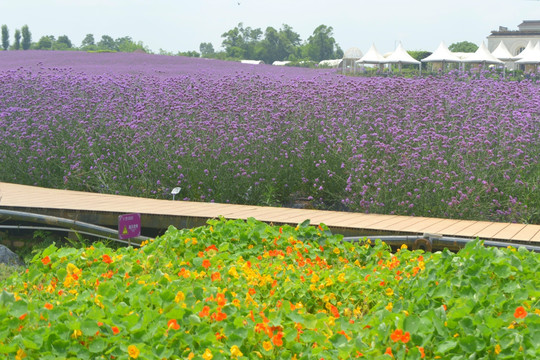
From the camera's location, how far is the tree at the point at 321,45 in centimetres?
9831

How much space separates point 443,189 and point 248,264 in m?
2.78

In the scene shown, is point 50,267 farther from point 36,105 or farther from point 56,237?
point 36,105

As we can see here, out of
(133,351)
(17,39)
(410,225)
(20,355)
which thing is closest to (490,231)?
(410,225)

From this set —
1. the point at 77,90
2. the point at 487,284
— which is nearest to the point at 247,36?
the point at 77,90

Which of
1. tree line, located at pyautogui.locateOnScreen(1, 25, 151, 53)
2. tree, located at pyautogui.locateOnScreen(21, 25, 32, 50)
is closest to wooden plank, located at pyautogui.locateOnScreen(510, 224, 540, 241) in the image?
tree line, located at pyautogui.locateOnScreen(1, 25, 151, 53)

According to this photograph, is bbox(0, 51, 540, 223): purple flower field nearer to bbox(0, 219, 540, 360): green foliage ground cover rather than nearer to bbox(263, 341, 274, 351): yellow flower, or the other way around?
bbox(0, 219, 540, 360): green foliage ground cover

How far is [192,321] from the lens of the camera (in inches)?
112

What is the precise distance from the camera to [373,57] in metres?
42.0

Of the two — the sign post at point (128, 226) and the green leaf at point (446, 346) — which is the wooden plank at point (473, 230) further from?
the green leaf at point (446, 346)

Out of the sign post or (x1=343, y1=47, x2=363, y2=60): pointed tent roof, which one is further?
(x1=343, y1=47, x2=363, y2=60): pointed tent roof

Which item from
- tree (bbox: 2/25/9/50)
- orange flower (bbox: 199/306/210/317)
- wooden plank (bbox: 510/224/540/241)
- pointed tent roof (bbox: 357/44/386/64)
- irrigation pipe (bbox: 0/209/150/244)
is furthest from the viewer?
tree (bbox: 2/25/9/50)

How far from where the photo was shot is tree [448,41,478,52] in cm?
9488

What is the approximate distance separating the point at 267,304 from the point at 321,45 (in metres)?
96.5

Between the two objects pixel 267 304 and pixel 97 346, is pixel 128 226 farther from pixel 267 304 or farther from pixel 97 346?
pixel 97 346
